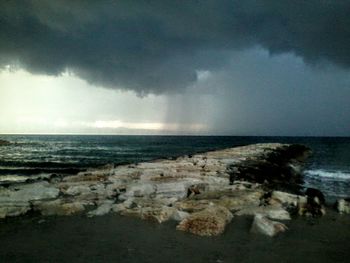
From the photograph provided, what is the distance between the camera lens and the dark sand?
859cm

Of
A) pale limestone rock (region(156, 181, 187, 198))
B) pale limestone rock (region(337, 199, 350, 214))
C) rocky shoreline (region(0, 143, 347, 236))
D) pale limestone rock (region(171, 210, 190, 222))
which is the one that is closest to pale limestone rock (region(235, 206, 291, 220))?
rocky shoreline (region(0, 143, 347, 236))

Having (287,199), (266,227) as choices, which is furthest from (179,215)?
(287,199)

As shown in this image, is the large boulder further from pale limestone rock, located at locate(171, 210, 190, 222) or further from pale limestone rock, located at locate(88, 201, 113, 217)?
pale limestone rock, located at locate(88, 201, 113, 217)

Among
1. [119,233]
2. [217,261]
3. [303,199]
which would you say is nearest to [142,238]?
[119,233]

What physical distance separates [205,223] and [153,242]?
1.81 m

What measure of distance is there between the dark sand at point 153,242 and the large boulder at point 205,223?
0.85 feet

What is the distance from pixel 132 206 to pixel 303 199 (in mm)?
7047

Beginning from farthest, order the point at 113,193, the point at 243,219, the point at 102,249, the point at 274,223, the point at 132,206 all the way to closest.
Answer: the point at 113,193, the point at 132,206, the point at 243,219, the point at 274,223, the point at 102,249

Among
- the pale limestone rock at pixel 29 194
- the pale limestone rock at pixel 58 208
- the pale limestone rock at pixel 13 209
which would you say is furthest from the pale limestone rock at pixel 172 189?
the pale limestone rock at pixel 13 209

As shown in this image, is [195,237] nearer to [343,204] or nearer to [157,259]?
[157,259]

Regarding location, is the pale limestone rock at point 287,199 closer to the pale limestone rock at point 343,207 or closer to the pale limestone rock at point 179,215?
the pale limestone rock at point 343,207

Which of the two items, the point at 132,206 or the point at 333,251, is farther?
the point at 132,206

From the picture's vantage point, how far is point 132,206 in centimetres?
1347

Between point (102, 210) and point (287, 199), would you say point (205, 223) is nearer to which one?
point (102, 210)
